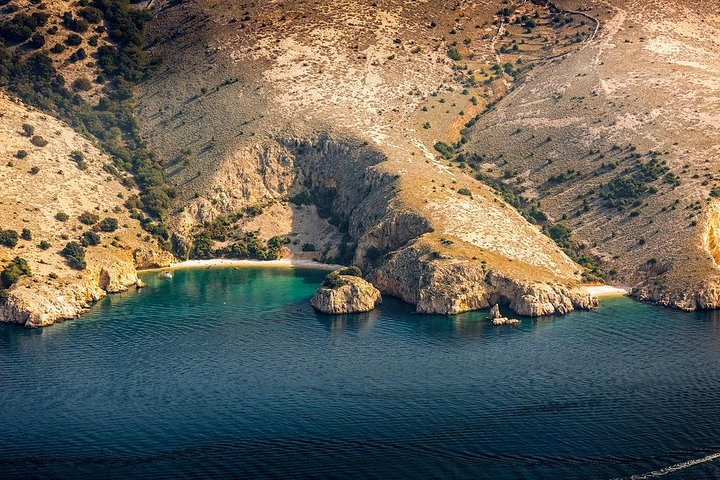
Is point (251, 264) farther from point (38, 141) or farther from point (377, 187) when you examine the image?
point (38, 141)

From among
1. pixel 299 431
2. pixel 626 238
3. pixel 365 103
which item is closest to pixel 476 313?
pixel 626 238

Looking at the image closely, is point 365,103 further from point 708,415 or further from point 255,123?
point 708,415

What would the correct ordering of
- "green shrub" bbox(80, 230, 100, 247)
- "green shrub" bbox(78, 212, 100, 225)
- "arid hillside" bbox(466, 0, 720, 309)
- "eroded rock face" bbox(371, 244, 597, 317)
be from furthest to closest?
1. "green shrub" bbox(78, 212, 100, 225)
2. "green shrub" bbox(80, 230, 100, 247)
3. "arid hillside" bbox(466, 0, 720, 309)
4. "eroded rock face" bbox(371, 244, 597, 317)

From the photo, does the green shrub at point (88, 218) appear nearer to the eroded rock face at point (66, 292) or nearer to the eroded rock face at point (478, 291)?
the eroded rock face at point (66, 292)

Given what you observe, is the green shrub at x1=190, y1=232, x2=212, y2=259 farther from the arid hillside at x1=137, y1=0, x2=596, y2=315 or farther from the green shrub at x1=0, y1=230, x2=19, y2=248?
the green shrub at x1=0, y1=230, x2=19, y2=248

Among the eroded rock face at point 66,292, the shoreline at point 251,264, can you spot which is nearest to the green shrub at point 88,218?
the eroded rock face at point 66,292

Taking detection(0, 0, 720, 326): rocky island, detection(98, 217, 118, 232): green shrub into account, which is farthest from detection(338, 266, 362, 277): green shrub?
detection(98, 217, 118, 232): green shrub
